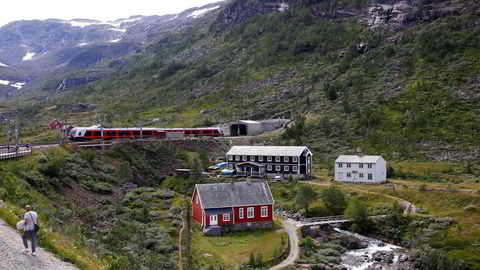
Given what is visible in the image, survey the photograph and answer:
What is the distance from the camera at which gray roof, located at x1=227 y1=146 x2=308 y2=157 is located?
74.2 metres

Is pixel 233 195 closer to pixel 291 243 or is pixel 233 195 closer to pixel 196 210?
pixel 196 210

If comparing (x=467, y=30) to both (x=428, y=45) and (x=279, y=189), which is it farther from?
(x=279, y=189)

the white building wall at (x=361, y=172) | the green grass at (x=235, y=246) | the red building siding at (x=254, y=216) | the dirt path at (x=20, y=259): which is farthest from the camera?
the white building wall at (x=361, y=172)

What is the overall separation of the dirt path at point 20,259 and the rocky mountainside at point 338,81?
71845mm

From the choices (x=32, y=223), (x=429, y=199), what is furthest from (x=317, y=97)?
(x=32, y=223)

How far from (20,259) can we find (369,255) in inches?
1511

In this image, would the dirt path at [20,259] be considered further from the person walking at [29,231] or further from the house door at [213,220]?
the house door at [213,220]

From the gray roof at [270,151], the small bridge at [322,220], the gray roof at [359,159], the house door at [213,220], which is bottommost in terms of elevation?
the small bridge at [322,220]

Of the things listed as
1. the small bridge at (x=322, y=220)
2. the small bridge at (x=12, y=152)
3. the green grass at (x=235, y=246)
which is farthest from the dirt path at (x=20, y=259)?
the small bridge at (x=322, y=220)

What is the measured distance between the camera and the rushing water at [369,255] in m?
45.9

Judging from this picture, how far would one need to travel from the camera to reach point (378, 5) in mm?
146750

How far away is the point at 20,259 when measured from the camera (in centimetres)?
1647

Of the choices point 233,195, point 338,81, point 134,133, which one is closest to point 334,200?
point 233,195

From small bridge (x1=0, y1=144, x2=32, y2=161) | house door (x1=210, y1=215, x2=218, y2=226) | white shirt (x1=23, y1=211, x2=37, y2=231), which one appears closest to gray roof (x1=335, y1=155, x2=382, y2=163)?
house door (x1=210, y1=215, x2=218, y2=226)
